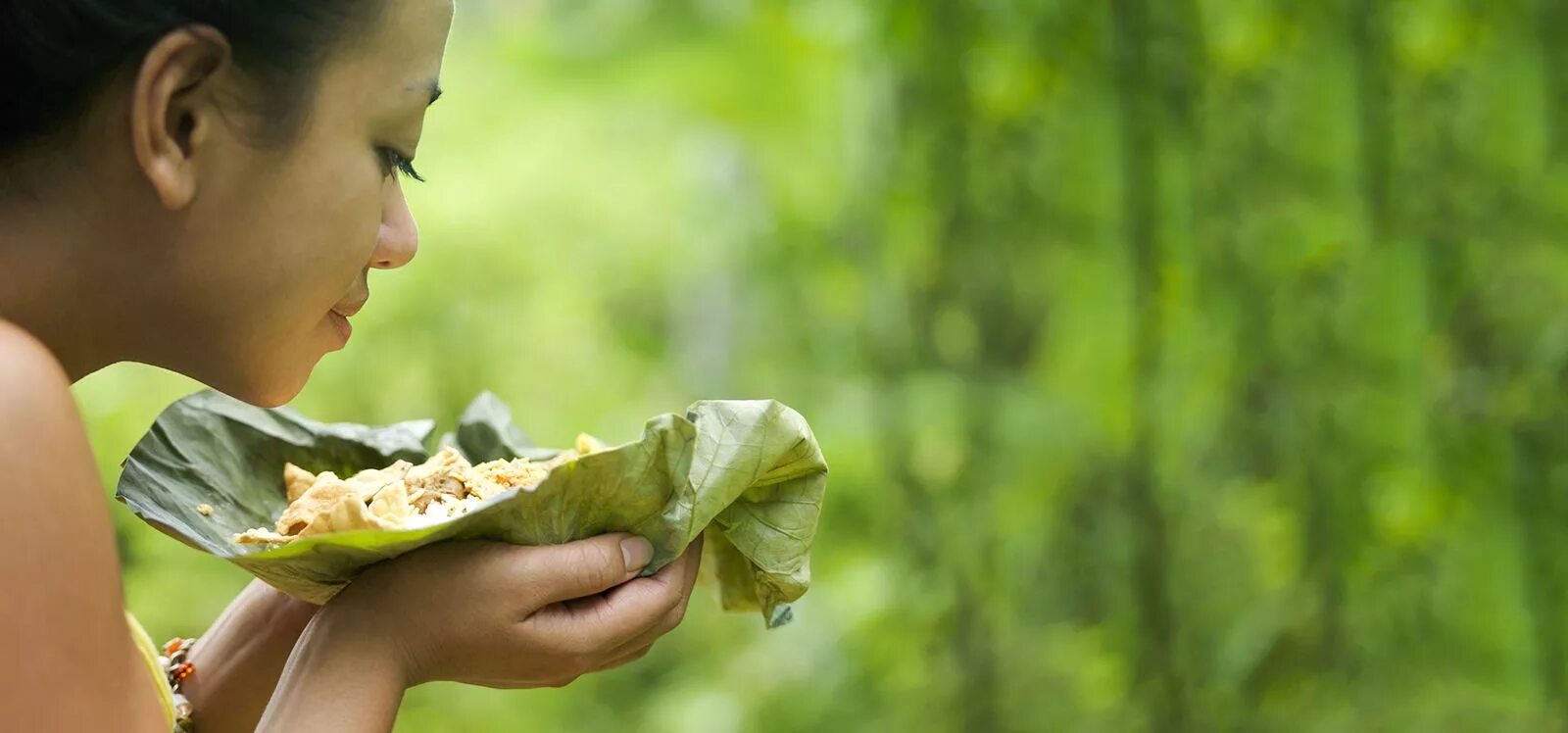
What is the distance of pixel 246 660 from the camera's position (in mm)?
601

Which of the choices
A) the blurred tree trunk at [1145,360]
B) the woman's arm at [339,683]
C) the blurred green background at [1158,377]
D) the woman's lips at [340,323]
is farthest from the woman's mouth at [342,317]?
the blurred tree trunk at [1145,360]

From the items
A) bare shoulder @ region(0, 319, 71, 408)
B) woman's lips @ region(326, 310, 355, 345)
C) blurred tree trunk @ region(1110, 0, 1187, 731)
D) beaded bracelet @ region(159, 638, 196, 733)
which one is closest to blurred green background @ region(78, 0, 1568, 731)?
blurred tree trunk @ region(1110, 0, 1187, 731)

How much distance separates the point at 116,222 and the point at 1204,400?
127cm

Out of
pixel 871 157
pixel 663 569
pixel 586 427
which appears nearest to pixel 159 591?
pixel 586 427

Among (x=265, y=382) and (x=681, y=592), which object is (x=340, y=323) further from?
(x=681, y=592)

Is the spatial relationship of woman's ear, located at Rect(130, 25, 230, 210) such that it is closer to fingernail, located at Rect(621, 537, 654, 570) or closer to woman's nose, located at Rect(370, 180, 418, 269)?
woman's nose, located at Rect(370, 180, 418, 269)

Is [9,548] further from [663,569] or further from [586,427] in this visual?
[586,427]

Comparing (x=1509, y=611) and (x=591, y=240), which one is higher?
(x=591, y=240)

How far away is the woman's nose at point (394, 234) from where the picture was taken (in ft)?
1.59

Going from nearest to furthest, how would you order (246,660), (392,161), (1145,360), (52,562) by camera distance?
(52,562) < (392,161) < (246,660) < (1145,360)

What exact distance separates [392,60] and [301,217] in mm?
61

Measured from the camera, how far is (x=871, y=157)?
1673 millimetres

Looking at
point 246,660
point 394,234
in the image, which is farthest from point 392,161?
point 246,660

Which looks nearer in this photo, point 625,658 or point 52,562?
point 52,562
